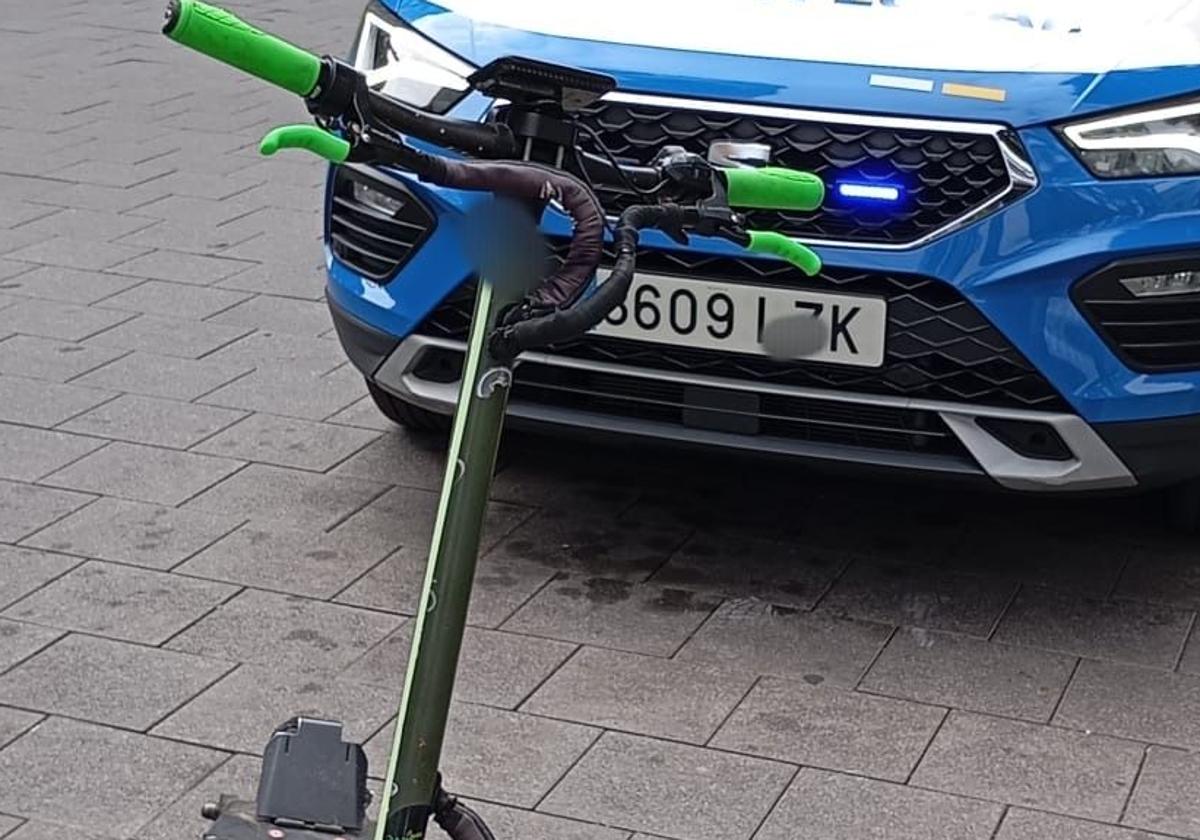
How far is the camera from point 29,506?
4.58 meters

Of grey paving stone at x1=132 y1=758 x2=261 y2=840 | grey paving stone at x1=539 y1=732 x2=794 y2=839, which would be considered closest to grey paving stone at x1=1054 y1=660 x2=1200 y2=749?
grey paving stone at x1=539 y1=732 x2=794 y2=839

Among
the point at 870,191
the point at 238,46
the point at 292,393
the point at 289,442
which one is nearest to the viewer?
the point at 238,46

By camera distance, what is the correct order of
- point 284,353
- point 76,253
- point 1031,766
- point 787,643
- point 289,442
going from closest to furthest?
point 1031,766 < point 787,643 < point 289,442 < point 284,353 < point 76,253

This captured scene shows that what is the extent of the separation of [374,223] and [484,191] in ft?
7.90

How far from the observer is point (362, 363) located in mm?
4434

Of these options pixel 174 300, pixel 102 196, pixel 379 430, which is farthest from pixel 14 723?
pixel 102 196

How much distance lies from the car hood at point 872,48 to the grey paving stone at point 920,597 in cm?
99

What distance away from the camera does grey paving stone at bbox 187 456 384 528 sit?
4.57 m

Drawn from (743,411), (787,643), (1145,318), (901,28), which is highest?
(901,28)

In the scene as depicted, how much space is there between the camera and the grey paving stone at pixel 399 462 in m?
4.79

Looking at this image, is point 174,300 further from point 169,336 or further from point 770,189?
point 770,189

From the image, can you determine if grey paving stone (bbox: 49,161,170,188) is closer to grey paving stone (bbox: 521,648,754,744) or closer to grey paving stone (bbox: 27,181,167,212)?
grey paving stone (bbox: 27,181,167,212)

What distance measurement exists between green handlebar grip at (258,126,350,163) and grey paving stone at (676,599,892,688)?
222 centimetres

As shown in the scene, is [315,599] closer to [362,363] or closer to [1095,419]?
[362,363]
